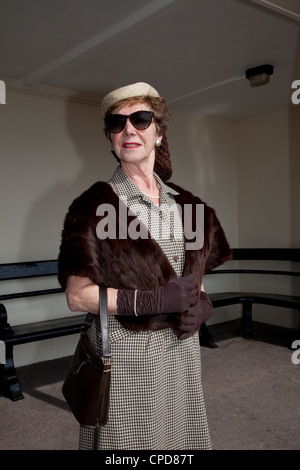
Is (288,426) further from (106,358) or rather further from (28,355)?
(28,355)

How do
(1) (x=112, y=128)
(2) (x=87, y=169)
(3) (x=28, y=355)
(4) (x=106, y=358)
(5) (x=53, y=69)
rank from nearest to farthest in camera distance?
(4) (x=106, y=358), (1) (x=112, y=128), (5) (x=53, y=69), (3) (x=28, y=355), (2) (x=87, y=169)

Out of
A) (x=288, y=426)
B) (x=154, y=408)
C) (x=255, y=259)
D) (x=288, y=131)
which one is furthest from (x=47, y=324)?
(x=288, y=131)

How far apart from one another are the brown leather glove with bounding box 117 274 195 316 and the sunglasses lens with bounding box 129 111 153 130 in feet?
1.70

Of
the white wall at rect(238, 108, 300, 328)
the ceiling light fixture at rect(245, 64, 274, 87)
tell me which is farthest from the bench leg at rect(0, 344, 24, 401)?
the white wall at rect(238, 108, 300, 328)

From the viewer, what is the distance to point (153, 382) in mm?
1316

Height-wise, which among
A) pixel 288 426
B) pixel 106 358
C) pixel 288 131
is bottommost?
pixel 288 426

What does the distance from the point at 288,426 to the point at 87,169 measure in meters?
2.88

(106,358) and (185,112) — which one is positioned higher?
(185,112)

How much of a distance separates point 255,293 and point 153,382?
11.5ft

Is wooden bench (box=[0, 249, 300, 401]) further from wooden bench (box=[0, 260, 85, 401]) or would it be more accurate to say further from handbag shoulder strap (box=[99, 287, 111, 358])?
handbag shoulder strap (box=[99, 287, 111, 358])

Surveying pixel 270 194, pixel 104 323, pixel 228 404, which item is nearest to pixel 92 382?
pixel 104 323

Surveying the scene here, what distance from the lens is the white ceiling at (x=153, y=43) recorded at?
2.47 meters

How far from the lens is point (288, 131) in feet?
16.4

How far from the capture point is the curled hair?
4.59 ft
